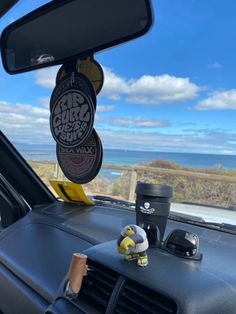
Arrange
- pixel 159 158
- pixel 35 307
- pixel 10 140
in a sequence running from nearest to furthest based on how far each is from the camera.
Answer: pixel 35 307 < pixel 159 158 < pixel 10 140

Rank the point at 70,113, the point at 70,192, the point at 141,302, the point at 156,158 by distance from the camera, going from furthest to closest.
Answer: the point at 70,192, the point at 156,158, the point at 70,113, the point at 141,302

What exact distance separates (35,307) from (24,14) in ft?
4.74

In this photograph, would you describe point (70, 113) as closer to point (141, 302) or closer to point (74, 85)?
point (74, 85)

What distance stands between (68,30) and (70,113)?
41 centimetres

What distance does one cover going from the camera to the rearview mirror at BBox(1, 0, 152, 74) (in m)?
1.53

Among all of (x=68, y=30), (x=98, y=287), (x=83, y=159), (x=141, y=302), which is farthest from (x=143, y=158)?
(x=141, y=302)

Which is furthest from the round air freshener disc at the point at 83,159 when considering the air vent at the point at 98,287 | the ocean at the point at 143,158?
the air vent at the point at 98,287

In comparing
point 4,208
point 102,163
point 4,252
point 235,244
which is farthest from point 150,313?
point 4,208

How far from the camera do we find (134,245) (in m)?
1.06

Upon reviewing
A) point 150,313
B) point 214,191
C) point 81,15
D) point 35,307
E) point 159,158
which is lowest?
point 35,307

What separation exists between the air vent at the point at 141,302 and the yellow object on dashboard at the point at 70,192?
119 cm

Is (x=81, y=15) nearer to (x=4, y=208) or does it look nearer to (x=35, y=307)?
(x=35, y=307)

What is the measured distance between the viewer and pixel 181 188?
6.57ft

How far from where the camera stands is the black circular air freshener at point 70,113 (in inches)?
73.3
